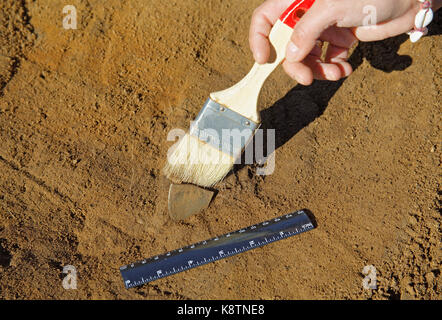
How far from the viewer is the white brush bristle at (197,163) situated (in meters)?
3.18

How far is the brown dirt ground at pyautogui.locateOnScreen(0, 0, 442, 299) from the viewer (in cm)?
307

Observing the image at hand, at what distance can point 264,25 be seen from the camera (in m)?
3.35

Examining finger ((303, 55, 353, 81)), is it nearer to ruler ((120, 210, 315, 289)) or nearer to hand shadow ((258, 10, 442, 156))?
hand shadow ((258, 10, 442, 156))

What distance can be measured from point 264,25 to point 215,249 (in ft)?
5.81

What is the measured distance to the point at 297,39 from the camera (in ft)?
9.79

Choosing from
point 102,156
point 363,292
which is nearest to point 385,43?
point 363,292

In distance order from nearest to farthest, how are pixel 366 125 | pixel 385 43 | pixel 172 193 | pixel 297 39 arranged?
pixel 297 39
pixel 172 193
pixel 366 125
pixel 385 43

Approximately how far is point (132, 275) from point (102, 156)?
981mm

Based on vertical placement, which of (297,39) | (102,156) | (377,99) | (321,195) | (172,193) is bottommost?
(321,195)

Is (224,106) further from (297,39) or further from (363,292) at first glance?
(363,292)

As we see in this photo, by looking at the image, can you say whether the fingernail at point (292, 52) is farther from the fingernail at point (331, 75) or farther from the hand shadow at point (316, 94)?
the hand shadow at point (316, 94)

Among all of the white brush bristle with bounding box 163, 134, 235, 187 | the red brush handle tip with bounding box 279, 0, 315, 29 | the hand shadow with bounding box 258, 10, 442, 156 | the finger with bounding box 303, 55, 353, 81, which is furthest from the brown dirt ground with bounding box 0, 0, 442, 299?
the red brush handle tip with bounding box 279, 0, 315, 29

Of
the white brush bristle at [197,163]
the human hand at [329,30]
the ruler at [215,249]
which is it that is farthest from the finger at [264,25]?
the ruler at [215,249]

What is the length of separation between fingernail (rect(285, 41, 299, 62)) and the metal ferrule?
539mm
